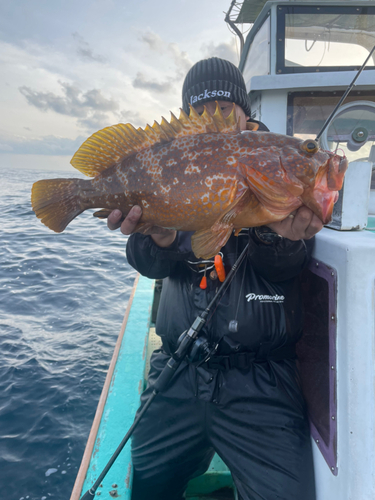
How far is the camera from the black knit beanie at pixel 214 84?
297 cm

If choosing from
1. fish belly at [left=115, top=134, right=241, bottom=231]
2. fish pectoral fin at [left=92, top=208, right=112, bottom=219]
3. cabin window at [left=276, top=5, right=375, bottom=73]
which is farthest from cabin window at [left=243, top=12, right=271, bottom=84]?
fish pectoral fin at [left=92, top=208, right=112, bottom=219]

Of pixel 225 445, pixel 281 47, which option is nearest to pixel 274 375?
pixel 225 445

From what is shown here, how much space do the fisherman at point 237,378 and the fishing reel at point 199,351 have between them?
0.24 ft

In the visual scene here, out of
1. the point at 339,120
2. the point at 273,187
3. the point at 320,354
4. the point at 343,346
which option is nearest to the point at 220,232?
the point at 273,187

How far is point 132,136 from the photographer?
2.12 m

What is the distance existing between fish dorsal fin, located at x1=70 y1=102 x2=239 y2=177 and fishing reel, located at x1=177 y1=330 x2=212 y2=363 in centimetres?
127

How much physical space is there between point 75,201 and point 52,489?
3159mm

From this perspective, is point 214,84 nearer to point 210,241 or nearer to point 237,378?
point 210,241

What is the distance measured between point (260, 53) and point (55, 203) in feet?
12.7

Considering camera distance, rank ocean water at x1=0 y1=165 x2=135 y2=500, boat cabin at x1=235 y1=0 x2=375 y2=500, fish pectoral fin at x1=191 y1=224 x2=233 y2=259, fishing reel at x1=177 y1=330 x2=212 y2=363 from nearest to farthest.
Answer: boat cabin at x1=235 y1=0 x2=375 y2=500 → fish pectoral fin at x1=191 y1=224 x2=233 y2=259 → fishing reel at x1=177 y1=330 x2=212 y2=363 → ocean water at x1=0 y1=165 x2=135 y2=500

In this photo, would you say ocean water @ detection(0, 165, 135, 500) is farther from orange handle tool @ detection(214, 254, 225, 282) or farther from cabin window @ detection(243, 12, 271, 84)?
cabin window @ detection(243, 12, 271, 84)

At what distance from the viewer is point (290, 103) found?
4.19m

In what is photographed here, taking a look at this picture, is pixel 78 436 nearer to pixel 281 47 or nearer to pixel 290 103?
pixel 290 103

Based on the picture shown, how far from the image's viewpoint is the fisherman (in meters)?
1.94
